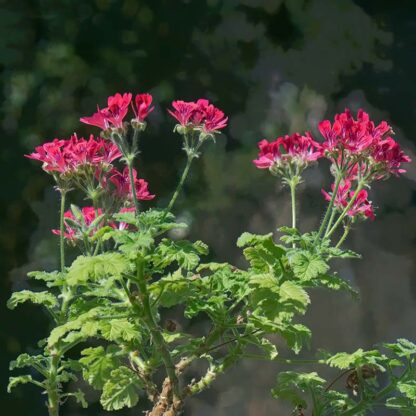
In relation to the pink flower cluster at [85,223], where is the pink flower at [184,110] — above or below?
above

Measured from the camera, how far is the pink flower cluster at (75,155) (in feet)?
4.86

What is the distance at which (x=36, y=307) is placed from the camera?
2.68 metres

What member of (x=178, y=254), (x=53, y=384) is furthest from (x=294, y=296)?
(x=53, y=384)

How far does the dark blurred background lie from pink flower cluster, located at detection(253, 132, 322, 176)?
1.16 meters

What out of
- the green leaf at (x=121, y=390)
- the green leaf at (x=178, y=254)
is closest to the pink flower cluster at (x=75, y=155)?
the green leaf at (x=178, y=254)

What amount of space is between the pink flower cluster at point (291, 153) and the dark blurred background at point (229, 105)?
1.16m

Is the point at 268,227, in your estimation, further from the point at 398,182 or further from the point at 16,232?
the point at 16,232

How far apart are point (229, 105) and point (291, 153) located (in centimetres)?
130

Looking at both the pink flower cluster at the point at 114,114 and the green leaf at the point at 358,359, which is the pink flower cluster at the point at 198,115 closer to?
the pink flower cluster at the point at 114,114

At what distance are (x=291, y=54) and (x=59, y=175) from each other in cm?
165

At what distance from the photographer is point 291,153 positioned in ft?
5.33

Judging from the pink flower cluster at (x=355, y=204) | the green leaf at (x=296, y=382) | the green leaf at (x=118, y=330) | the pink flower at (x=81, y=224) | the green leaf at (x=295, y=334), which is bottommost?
the green leaf at (x=296, y=382)

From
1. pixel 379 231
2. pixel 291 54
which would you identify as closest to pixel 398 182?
pixel 379 231

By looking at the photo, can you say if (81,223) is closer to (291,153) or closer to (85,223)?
(85,223)
